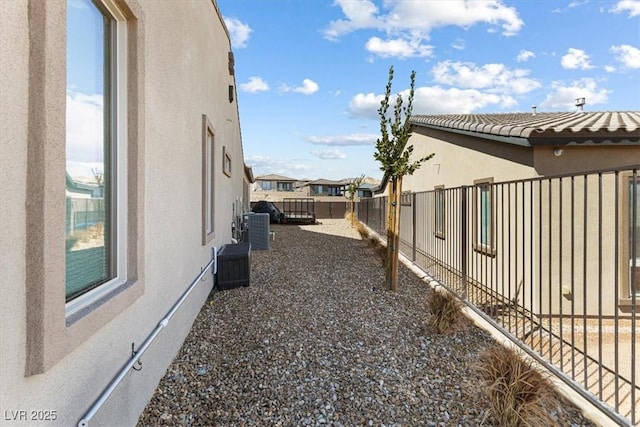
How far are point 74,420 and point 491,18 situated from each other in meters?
12.8

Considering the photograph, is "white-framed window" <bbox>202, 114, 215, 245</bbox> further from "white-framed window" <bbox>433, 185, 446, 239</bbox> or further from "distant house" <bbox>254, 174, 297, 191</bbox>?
"distant house" <bbox>254, 174, 297, 191</bbox>

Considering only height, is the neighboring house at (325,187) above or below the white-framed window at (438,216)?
above

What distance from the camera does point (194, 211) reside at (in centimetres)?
485

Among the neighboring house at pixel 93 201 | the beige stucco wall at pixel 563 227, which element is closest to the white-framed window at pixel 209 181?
the neighboring house at pixel 93 201

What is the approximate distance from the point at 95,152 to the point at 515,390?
3602mm

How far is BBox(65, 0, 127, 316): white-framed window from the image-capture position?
2.07m

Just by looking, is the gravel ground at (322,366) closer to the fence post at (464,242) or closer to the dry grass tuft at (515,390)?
the dry grass tuft at (515,390)

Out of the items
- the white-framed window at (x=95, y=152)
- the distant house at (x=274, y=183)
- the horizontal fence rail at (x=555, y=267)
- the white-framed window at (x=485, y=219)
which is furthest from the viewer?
the distant house at (x=274, y=183)

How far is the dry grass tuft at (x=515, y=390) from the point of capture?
2756 mm

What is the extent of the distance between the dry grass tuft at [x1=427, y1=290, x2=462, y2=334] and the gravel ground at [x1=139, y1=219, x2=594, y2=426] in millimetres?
107

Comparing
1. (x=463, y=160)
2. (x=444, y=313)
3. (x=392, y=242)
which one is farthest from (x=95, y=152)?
(x=463, y=160)

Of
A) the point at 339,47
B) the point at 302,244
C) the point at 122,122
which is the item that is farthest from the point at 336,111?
the point at 122,122

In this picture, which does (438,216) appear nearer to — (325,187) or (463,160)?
(463,160)

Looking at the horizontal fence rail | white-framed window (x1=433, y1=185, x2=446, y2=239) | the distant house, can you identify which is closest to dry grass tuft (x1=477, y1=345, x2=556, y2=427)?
the horizontal fence rail
